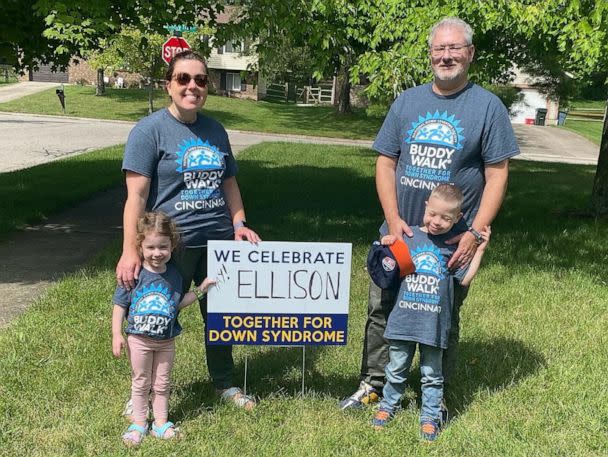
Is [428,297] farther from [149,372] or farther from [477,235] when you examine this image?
[149,372]

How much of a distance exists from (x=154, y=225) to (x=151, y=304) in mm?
402

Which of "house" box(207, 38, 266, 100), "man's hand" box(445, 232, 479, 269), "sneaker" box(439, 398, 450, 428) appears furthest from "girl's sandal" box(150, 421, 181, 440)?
"house" box(207, 38, 266, 100)

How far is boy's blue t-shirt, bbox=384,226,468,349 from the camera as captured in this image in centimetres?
319

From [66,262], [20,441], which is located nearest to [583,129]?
[66,262]

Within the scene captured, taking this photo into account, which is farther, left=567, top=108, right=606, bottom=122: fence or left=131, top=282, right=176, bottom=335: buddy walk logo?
left=567, top=108, right=606, bottom=122: fence

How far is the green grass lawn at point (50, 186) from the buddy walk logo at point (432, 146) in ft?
19.9

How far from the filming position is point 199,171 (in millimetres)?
3184

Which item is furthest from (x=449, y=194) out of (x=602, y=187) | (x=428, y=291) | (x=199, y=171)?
(x=602, y=187)

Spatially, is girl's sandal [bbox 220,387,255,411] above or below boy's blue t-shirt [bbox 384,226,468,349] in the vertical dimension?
below

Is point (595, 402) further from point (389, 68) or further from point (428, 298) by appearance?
point (389, 68)

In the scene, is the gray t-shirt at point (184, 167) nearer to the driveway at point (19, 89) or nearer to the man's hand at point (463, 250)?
the man's hand at point (463, 250)

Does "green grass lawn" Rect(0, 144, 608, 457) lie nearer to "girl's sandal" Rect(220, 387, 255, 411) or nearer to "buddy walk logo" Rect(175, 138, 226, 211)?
"girl's sandal" Rect(220, 387, 255, 411)

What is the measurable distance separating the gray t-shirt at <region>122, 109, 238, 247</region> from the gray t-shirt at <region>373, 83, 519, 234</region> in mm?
966

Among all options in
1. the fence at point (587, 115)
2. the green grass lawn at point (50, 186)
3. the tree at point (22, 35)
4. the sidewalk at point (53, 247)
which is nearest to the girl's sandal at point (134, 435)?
the sidewalk at point (53, 247)
